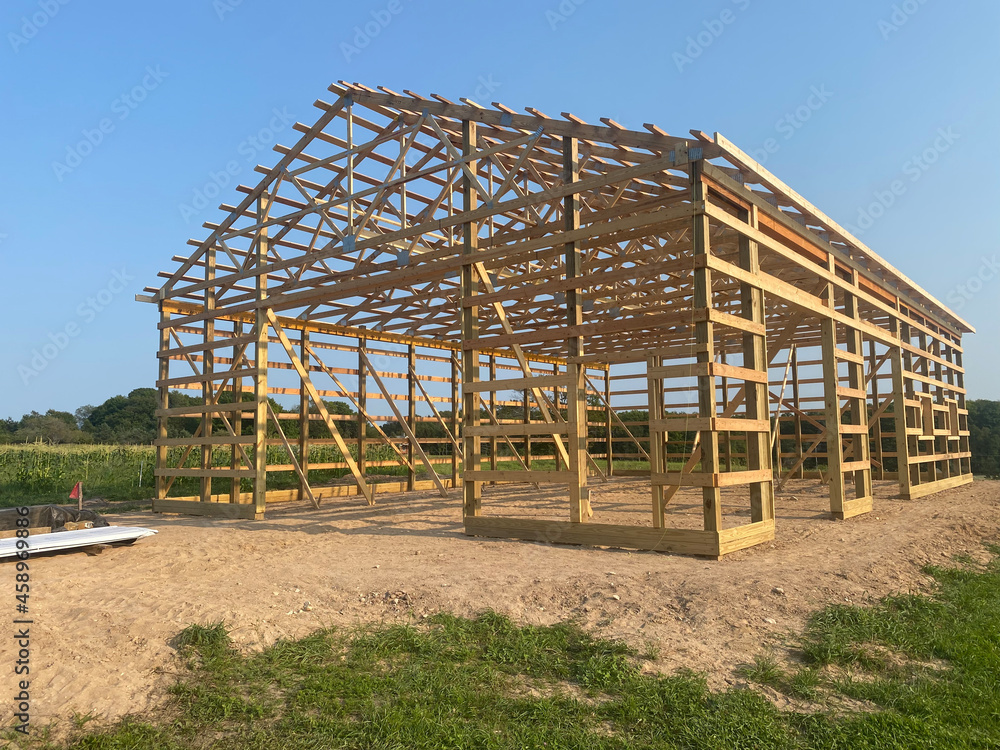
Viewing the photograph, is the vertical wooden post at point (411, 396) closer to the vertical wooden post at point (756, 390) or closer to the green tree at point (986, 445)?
the vertical wooden post at point (756, 390)

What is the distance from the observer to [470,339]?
881cm

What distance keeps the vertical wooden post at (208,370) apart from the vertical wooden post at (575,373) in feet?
24.2

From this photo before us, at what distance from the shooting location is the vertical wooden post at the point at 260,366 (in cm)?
1104

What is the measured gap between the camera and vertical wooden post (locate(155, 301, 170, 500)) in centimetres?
1266

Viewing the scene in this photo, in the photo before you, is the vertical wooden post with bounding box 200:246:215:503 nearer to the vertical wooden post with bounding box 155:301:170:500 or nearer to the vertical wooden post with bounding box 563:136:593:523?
the vertical wooden post with bounding box 155:301:170:500

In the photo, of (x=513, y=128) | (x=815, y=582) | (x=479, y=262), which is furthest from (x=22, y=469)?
(x=815, y=582)

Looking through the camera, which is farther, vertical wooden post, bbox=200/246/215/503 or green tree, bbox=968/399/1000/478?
green tree, bbox=968/399/1000/478

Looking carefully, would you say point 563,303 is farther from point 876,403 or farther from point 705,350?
point 876,403

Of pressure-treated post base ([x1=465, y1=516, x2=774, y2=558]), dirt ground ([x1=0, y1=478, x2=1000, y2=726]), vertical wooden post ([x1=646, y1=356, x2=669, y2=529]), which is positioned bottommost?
dirt ground ([x1=0, y1=478, x2=1000, y2=726])

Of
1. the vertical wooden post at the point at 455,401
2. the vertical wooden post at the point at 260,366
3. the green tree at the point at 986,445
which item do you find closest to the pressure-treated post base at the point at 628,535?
the vertical wooden post at the point at 260,366

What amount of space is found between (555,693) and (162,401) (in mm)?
11512

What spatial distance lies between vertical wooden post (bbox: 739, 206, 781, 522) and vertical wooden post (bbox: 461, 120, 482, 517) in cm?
324

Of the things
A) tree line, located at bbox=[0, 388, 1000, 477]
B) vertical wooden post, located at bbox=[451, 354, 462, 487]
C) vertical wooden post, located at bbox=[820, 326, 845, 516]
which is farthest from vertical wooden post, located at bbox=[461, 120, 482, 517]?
vertical wooden post, located at bbox=[451, 354, 462, 487]

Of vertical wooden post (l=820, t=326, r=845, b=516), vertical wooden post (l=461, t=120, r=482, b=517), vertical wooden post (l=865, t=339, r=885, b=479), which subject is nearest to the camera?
vertical wooden post (l=461, t=120, r=482, b=517)
